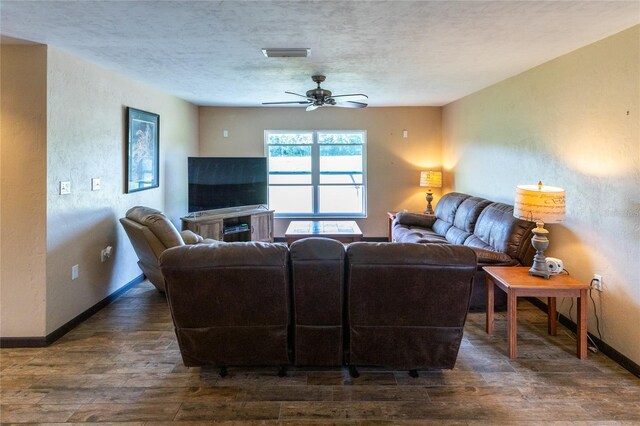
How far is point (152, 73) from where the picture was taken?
403 centimetres

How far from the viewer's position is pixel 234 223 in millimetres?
5875

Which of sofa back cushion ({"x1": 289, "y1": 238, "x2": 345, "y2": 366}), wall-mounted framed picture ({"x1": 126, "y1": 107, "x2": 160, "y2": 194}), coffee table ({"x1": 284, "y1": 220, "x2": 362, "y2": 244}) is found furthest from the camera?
coffee table ({"x1": 284, "y1": 220, "x2": 362, "y2": 244})

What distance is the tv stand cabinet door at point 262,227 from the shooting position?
5.87 metres

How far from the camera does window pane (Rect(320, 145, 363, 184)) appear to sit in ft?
22.1

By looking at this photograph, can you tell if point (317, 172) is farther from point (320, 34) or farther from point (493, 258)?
point (320, 34)

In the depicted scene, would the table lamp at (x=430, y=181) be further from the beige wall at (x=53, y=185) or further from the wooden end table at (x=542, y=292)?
the beige wall at (x=53, y=185)

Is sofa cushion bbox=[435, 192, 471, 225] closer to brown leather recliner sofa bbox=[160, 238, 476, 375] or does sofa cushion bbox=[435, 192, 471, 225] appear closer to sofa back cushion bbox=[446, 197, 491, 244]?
sofa back cushion bbox=[446, 197, 491, 244]

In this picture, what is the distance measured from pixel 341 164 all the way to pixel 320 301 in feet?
15.4

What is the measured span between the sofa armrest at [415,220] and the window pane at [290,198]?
6.05ft

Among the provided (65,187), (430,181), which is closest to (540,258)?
(430,181)

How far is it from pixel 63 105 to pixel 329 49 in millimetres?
2355

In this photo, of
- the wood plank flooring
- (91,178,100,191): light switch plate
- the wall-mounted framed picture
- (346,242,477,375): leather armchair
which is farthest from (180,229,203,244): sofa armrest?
(346,242,477,375): leather armchair

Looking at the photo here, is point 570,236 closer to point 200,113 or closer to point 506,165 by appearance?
point 506,165

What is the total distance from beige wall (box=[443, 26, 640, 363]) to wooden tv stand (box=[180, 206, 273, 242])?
3612mm
